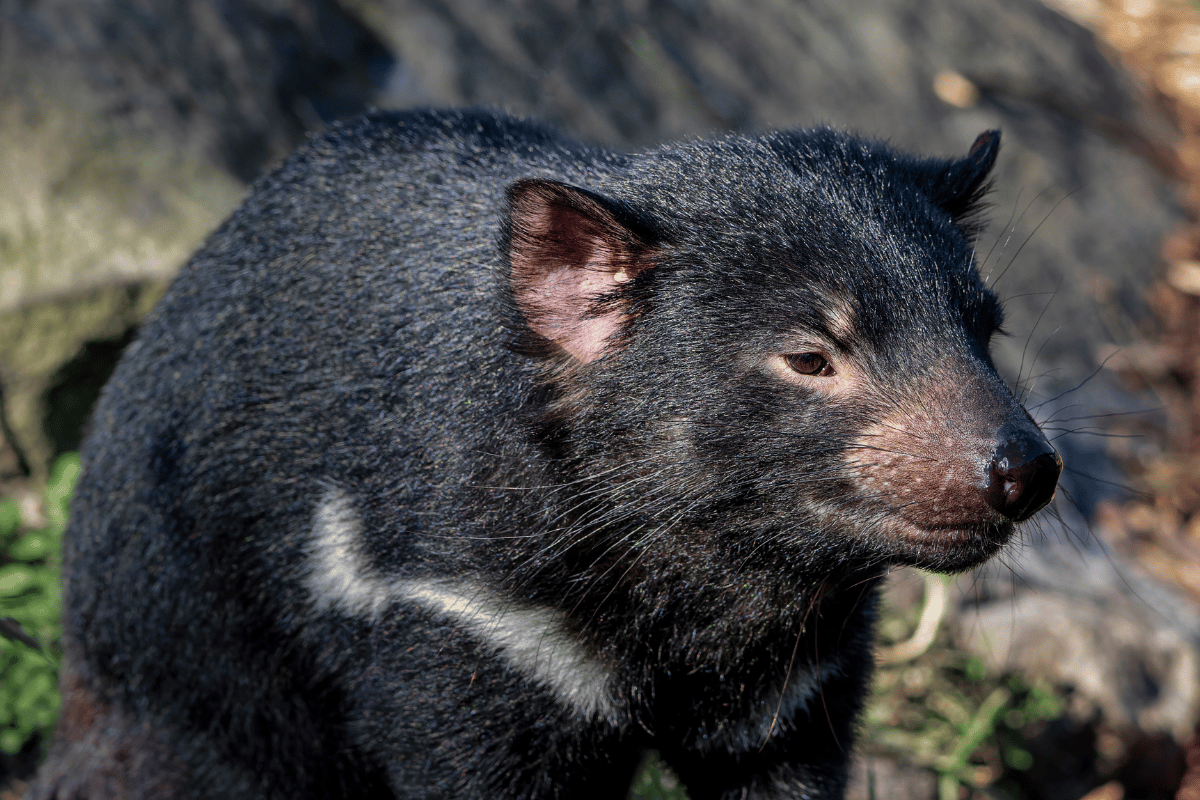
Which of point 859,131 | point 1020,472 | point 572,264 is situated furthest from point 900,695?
point 572,264

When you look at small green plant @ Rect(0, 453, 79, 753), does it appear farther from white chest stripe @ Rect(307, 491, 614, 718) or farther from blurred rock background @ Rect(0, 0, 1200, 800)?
white chest stripe @ Rect(307, 491, 614, 718)

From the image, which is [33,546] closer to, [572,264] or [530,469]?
[530,469]

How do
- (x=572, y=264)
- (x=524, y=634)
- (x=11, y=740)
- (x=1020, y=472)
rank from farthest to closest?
(x=11, y=740)
(x=524, y=634)
(x=572, y=264)
(x=1020, y=472)

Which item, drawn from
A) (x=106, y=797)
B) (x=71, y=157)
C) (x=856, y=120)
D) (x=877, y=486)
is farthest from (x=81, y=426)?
(x=856, y=120)

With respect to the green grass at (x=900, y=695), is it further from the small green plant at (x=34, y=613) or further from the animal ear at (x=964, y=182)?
the animal ear at (x=964, y=182)

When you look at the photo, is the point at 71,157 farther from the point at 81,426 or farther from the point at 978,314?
the point at 978,314

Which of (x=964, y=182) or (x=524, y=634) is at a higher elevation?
(x=964, y=182)
